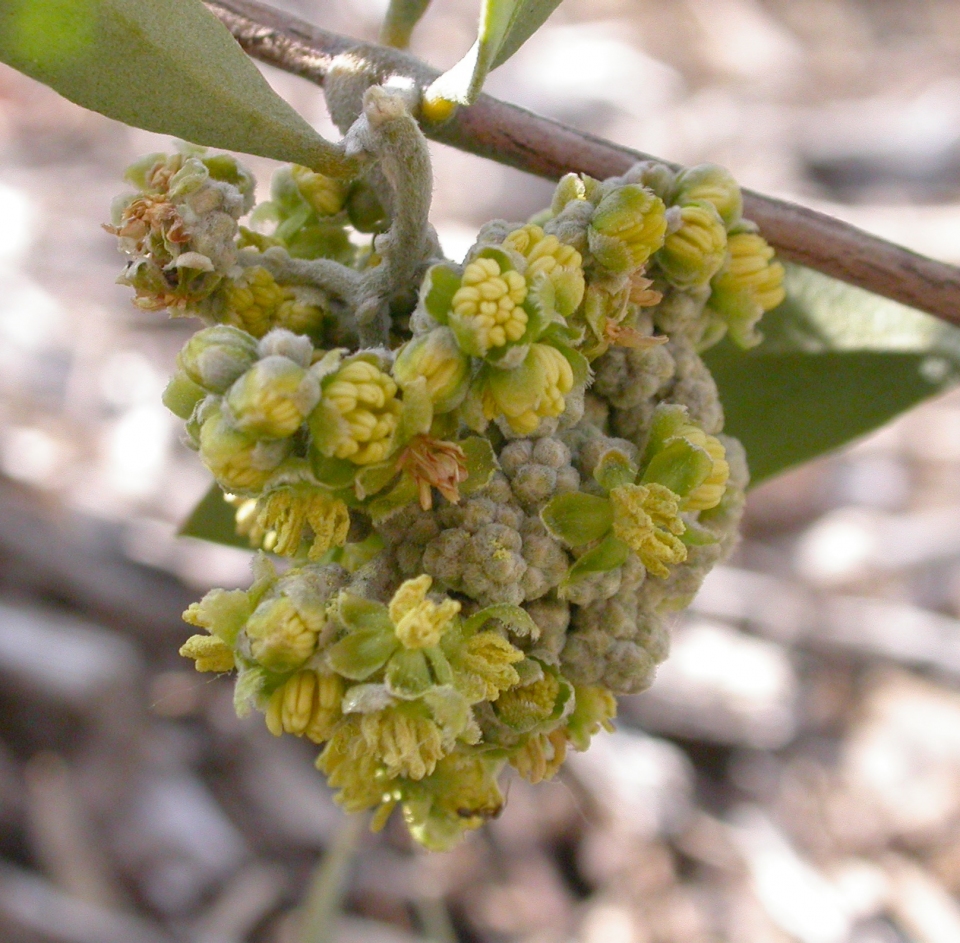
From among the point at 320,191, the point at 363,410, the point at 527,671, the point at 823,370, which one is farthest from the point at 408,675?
the point at 823,370

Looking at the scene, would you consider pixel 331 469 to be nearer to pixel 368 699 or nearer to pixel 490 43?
pixel 368 699

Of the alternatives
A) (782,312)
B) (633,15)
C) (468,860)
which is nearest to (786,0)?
(633,15)

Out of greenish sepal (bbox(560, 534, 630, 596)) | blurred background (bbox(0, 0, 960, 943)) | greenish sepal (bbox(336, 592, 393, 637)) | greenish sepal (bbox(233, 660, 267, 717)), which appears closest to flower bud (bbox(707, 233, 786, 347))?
greenish sepal (bbox(560, 534, 630, 596))

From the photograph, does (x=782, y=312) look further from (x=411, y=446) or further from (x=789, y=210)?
(x=411, y=446)

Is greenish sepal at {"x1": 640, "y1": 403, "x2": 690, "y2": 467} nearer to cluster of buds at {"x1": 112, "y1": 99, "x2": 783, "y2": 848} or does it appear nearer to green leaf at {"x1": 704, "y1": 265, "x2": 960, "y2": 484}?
cluster of buds at {"x1": 112, "y1": 99, "x2": 783, "y2": 848}

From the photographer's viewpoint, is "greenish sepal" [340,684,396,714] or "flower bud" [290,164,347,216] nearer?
"greenish sepal" [340,684,396,714]

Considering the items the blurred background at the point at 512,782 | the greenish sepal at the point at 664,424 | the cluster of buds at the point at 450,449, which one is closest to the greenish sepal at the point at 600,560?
the cluster of buds at the point at 450,449
